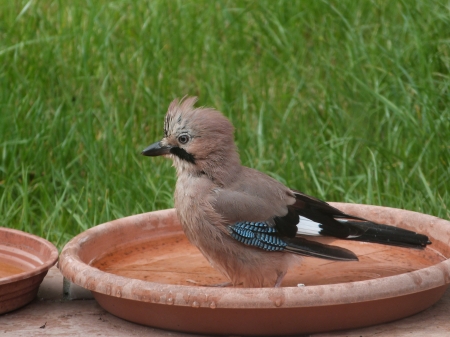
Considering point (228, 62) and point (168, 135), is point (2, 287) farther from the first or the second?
point (228, 62)

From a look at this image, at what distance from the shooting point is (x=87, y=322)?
3.16 metres

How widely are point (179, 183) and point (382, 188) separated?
1.62 m

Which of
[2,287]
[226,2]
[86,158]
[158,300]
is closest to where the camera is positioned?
[158,300]

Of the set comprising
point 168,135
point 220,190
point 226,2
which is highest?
point 226,2

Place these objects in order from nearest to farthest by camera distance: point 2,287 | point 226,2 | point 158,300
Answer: point 158,300, point 2,287, point 226,2

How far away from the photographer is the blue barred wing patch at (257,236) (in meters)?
3.25

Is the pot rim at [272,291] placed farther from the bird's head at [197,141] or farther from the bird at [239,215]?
the bird's head at [197,141]

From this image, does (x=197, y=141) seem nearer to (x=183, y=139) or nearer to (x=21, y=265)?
(x=183, y=139)

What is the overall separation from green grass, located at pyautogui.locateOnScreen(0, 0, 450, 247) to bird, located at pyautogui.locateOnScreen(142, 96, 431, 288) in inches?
43.4

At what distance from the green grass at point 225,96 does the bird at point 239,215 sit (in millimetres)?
1102

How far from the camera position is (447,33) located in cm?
541

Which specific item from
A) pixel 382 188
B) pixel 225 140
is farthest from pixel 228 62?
pixel 225 140

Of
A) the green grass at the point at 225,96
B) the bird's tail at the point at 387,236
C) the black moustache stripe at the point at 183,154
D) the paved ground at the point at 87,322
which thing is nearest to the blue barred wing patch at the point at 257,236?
the bird's tail at the point at 387,236

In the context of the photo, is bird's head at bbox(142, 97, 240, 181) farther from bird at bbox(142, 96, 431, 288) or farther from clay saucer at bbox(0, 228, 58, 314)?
clay saucer at bbox(0, 228, 58, 314)
